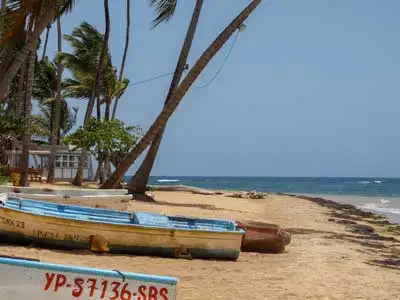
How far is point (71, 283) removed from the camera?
4133 mm

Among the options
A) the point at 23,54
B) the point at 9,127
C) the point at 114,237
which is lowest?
the point at 114,237

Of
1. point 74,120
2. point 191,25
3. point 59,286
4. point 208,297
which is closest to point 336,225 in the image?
point 191,25

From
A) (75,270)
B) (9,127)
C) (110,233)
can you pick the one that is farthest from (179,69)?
(75,270)

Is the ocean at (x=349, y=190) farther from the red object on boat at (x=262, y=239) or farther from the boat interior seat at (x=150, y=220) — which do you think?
the boat interior seat at (x=150, y=220)

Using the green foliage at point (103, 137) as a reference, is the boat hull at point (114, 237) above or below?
below

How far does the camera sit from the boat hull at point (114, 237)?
28.8 feet

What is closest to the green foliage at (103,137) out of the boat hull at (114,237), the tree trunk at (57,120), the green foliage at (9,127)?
the tree trunk at (57,120)

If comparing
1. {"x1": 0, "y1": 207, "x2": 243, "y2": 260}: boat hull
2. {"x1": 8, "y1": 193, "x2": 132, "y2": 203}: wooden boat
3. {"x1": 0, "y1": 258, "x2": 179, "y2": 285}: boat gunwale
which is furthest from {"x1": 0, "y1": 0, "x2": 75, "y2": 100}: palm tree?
{"x1": 0, "y1": 258, "x2": 179, "y2": 285}: boat gunwale

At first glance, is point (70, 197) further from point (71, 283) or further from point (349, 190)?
point (349, 190)

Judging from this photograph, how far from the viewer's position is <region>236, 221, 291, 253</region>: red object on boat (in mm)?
10969

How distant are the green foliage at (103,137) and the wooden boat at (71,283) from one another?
20.5 meters

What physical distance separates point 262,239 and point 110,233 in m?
3.21

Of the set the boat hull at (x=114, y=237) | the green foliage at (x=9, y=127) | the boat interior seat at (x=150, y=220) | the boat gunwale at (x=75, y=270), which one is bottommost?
the boat hull at (x=114, y=237)

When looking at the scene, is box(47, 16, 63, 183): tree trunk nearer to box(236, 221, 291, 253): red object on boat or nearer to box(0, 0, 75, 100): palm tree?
box(0, 0, 75, 100): palm tree
